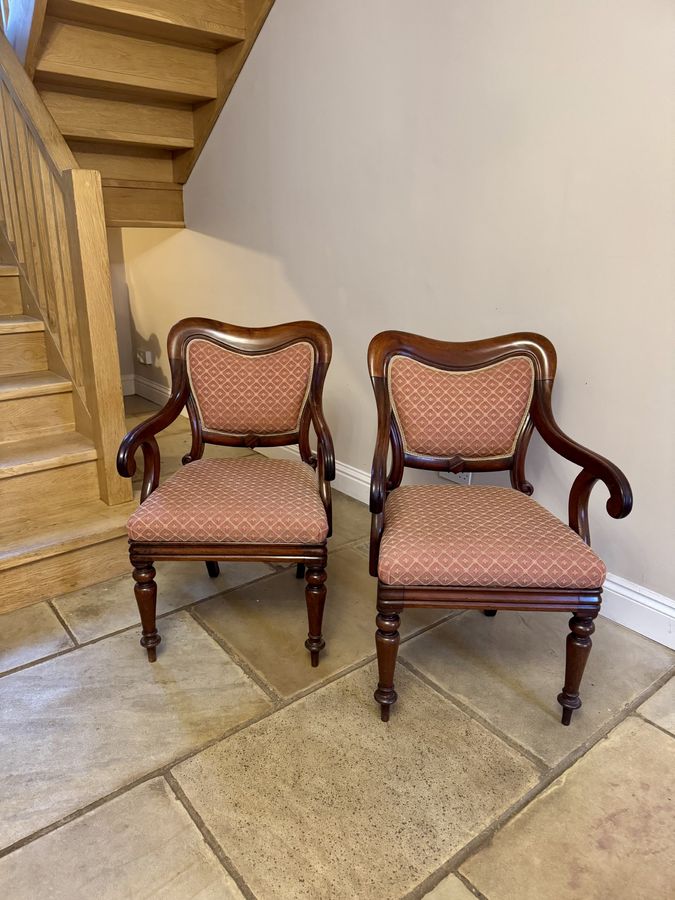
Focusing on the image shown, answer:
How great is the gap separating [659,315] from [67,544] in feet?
6.57

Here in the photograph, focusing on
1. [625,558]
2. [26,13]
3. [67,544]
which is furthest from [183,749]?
[26,13]

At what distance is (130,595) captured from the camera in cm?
209

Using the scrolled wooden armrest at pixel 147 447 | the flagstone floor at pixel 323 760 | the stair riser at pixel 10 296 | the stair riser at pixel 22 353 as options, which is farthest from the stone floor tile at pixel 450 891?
the stair riser at pixel 10 296

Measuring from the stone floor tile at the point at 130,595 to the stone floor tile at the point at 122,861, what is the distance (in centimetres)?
68

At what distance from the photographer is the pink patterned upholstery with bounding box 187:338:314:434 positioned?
6.60 feet

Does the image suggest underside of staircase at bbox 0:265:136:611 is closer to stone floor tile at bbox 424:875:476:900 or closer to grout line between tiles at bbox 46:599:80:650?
grout line between tiles at bbox 46:599:80:650

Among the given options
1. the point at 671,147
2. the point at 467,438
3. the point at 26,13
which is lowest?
the point at 467,438

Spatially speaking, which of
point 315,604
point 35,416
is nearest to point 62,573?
point 35,416

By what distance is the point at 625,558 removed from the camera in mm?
1967

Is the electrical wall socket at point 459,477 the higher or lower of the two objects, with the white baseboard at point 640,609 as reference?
higher

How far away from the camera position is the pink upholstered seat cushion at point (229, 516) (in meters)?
1.60

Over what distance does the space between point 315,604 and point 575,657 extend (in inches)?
27.0

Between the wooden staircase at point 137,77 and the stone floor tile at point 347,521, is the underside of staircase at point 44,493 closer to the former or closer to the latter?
the stone floor tile at point 347,521

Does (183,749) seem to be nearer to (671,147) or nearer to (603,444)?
(603,444)
